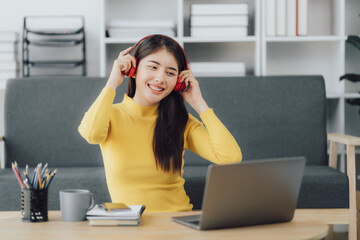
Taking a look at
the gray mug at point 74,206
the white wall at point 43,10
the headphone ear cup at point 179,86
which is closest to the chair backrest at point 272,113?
the white wall at point 43,10

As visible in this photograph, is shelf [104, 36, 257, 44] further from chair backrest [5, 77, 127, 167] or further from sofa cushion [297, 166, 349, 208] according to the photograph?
sofa cushion [297, 166, 349, 208]

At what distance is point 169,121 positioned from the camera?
1.60 m

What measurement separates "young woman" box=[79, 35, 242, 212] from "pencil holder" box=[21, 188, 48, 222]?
0.35 m

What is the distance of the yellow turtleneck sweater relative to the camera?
4.84 ft

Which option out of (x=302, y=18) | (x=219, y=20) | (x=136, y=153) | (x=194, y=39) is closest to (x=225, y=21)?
(x=219, y=20)

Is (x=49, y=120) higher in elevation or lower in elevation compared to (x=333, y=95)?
lower

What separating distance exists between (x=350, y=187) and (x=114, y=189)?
50.8 inches

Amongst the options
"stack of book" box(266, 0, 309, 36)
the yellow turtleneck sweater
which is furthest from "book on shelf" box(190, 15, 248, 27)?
the yellow turtleneck sweater

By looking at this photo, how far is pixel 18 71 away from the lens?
3016mm

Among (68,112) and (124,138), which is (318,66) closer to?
(68,112)

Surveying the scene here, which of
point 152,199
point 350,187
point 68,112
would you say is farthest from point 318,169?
point 68,112

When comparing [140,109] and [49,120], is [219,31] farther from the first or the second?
[140,109]

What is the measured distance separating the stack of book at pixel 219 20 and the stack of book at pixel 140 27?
0.15 meters

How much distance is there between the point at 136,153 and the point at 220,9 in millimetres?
1587
